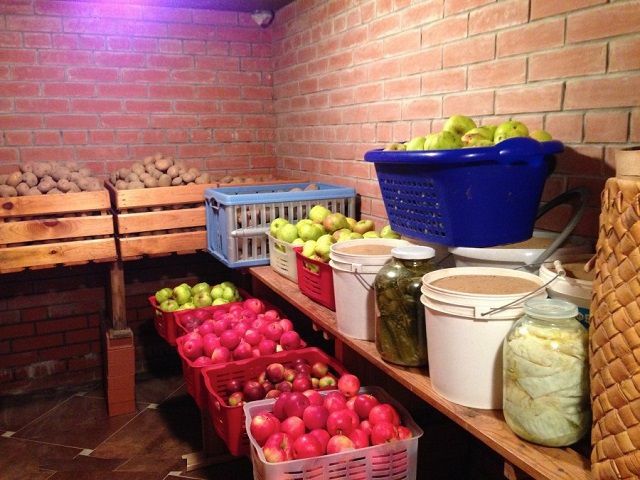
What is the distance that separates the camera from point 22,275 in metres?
3.41

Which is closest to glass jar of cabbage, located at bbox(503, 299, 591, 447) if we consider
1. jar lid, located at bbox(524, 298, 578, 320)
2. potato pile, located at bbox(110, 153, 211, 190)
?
jar lid, located at bbox(524, 298, 578, 320)

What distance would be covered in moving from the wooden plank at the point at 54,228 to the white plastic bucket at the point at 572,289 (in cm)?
223

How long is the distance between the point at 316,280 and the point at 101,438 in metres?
1.56

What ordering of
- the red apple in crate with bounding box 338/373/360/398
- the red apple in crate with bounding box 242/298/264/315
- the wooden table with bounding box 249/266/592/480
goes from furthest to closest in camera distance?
the red apple in crate with bounding box 242/298/264/315 < the red apple in crate with bounding box 338/373/360/398 < the wooden table with bounding box 249/266/592/480

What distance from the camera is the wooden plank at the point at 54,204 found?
2727mm

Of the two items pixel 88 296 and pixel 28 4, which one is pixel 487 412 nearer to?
pixel 88 296

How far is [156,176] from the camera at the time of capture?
308 centimetres

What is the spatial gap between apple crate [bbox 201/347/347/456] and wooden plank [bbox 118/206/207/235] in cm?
108

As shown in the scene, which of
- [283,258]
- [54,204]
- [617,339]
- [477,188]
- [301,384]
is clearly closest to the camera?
[617,339]

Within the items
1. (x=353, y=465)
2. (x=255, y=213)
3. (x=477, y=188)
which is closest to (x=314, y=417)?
(x=353, y=465)

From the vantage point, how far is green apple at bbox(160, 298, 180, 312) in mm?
2922

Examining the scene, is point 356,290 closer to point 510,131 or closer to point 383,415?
point 383,415

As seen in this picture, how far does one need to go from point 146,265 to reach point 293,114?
132 centimetres

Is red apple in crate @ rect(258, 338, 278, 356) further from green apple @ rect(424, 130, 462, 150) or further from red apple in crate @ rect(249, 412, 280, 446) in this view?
green apple @ rect(424, 130, 462, 150)
